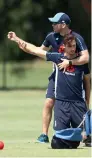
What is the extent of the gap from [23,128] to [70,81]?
10.9 ft

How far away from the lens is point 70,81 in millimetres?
8789

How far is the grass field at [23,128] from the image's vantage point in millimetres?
7879

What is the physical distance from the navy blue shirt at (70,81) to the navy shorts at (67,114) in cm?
8

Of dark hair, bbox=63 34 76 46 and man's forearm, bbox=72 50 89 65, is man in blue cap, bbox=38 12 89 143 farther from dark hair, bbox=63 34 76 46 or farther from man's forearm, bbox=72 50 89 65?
dark hair, bbox=63 34 76 46

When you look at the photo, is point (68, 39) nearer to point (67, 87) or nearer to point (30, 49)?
point (30, 49)

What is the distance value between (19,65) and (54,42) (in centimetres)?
2652

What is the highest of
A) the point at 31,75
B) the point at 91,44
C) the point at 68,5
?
the point at 68,5

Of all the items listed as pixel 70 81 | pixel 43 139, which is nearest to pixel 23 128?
pixel 43 139

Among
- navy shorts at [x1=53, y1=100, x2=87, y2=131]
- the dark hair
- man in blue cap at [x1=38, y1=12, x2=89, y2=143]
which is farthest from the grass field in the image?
the dark hair

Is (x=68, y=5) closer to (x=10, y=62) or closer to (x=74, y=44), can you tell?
(x=10, y=62)

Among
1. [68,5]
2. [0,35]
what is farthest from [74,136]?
[0,35]

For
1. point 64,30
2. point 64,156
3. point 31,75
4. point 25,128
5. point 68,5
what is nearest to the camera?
point 64,156

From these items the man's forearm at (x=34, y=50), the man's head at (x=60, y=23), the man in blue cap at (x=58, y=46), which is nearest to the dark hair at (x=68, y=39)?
the man in blue cap at (x=58, y=46)

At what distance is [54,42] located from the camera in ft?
30.7
